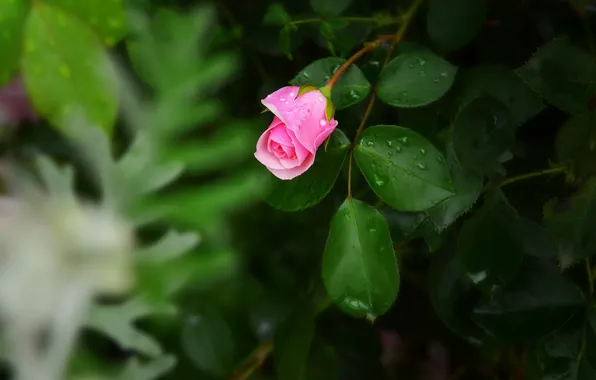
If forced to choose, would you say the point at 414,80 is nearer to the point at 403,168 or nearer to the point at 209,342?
the point at 403,168

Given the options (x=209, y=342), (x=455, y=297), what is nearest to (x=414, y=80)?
(x=455, y=297)

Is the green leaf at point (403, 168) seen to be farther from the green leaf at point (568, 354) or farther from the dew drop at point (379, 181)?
the green leaf at point (568, 354)

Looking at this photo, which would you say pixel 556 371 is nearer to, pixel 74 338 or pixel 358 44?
pixel 358 44

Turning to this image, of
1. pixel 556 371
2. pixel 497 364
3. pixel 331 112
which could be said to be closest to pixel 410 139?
pixel 331 112

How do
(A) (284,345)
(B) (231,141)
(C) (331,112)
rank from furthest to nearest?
(B) (231,141)
(A) (284,345)
(C) (331,112)

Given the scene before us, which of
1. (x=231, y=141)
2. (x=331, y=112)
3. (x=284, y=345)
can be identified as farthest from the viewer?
(x=231, y=141)

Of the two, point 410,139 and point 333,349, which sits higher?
point 410,139

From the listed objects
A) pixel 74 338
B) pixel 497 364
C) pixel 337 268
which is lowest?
pixel 497 364

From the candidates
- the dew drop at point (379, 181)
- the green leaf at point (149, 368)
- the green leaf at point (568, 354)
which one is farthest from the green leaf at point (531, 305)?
the green leaf at point (149, 368)

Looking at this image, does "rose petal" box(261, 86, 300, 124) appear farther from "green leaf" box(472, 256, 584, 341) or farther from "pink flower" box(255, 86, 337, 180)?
"green leaf" box(472, 256, 584, 341)
